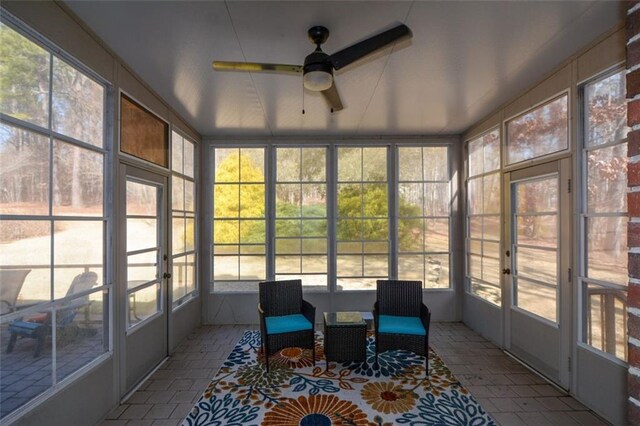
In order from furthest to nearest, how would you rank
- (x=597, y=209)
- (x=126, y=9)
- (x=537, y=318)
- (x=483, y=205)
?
(x=483, y=205) → (x=537, y=318) → (x=597, y=209) → (x=126, y=9)

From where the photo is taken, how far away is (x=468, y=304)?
15.4ft

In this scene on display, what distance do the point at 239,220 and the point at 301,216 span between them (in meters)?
1.00

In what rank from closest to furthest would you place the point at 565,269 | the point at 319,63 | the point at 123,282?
1. the point at 319,63
2. the point at 123,282
3. the point at 565,269

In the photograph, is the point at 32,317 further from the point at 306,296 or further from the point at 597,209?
the point at 597,209

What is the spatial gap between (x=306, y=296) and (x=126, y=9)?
4.06m

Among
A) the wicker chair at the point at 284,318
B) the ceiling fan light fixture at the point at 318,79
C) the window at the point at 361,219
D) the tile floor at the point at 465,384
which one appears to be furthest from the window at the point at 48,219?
the window at the point at 361,219

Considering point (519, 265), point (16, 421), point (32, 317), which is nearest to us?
point (16, 421)

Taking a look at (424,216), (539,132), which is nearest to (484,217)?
(424,216)

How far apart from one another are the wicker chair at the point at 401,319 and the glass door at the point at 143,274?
2445 millimetres

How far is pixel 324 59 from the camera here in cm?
198

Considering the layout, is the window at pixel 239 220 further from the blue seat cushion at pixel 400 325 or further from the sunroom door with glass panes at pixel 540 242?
the sunroom door with glass panes at pixel 540 242

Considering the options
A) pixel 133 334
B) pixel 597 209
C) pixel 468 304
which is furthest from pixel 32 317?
pixel 468 304

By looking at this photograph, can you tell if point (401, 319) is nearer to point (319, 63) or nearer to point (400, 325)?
point (400, 325)

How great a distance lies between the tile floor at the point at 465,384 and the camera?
254 cm
